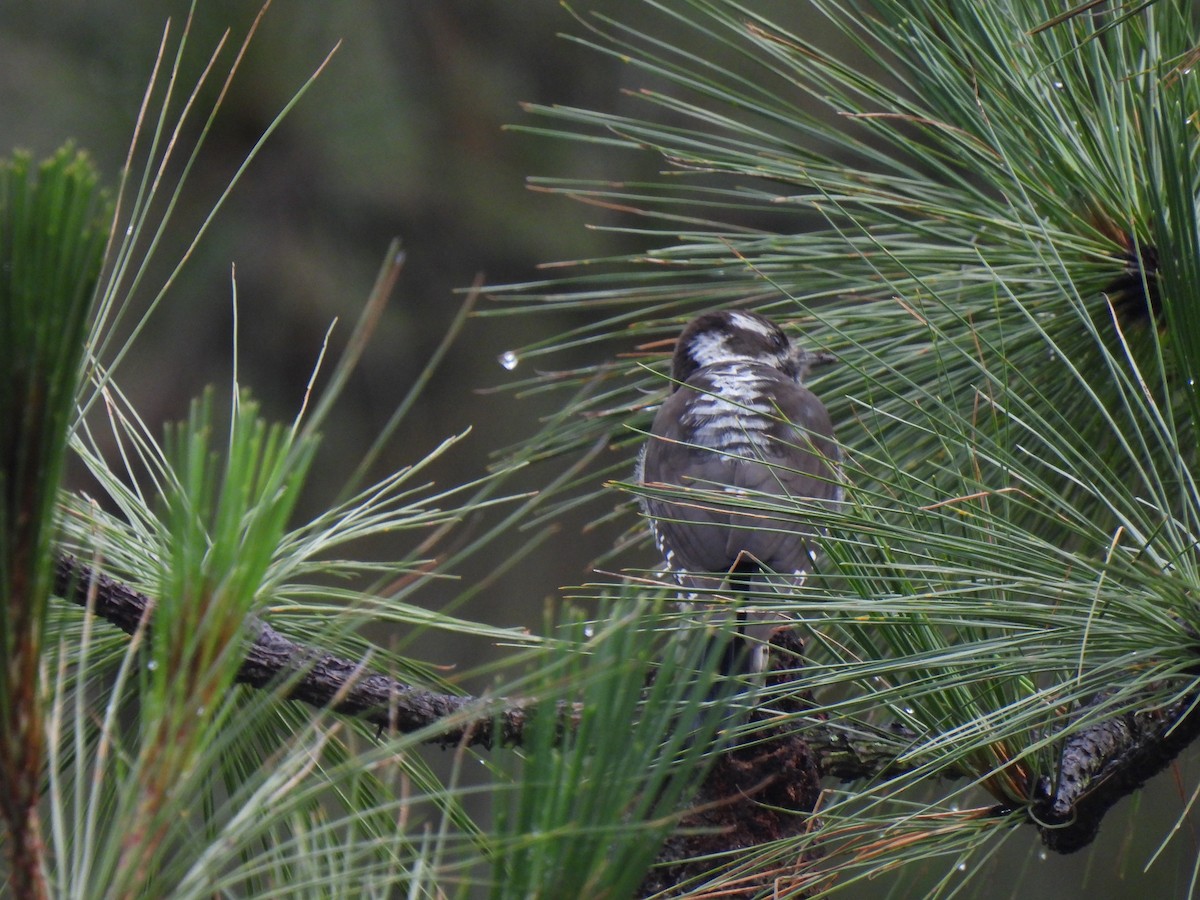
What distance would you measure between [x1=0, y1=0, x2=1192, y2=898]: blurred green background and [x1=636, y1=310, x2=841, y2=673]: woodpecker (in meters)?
1.21

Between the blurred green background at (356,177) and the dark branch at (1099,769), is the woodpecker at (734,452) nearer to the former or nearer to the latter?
the dark branch at (1099,769)

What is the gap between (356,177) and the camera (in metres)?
3.73

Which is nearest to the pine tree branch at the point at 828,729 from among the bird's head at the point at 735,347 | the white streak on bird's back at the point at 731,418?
the white streak on bird's back at the point at 731,418

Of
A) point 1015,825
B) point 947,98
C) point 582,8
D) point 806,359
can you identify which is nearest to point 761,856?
point 1015,825

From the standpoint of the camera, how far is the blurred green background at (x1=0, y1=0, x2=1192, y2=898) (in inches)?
138

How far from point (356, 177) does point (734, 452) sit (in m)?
2.20

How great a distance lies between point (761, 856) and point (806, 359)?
1.49 metres

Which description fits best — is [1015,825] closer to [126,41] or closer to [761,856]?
[761,856]

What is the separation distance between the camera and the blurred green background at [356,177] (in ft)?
11.5

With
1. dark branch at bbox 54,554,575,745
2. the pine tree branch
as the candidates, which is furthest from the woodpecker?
dark branch at bbox 54,554,575,745

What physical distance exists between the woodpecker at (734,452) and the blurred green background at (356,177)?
1.21 metres

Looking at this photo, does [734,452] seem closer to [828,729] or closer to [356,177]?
[828,729]

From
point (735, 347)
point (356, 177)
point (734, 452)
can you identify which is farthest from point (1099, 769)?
point (356, 177)

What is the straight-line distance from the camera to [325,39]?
363 cm
